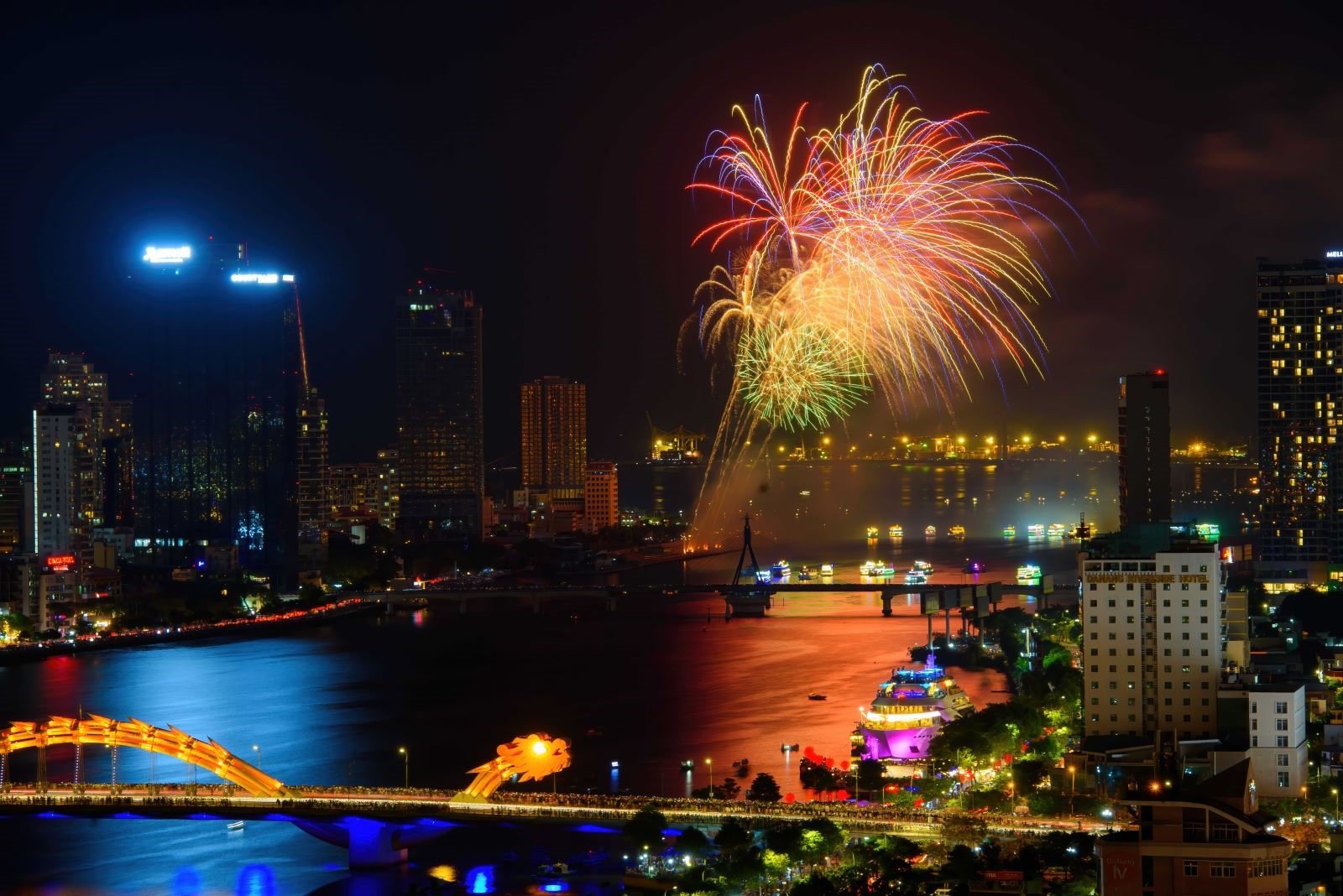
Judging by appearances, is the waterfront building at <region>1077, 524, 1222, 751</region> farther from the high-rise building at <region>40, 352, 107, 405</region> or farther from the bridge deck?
the high-rise building at <region>40, 352, 107, 405</region>

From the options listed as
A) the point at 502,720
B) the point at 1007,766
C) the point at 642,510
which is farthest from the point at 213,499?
the point at 1007,766

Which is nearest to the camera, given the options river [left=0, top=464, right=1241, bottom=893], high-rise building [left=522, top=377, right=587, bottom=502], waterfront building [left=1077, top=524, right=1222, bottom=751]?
river [left=0, top=464, right=1241, bottom=893]

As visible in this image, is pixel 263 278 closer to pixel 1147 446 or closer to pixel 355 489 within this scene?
pixel 355 489

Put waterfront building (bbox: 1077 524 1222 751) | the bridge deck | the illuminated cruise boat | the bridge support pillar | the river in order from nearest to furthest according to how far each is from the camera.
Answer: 1. the bridge deck
2. the river
3. waterfront building (bbox: 1077 524 1222 751)
4. the illuminated cruise boat
5. the bridge support pillar

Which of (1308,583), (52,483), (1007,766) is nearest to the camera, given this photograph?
(1007,766)

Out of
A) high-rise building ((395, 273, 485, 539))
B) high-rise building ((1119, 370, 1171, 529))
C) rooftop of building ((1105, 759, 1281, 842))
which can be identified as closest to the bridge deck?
rooftop of building ((1105, 759, 1281, 842))

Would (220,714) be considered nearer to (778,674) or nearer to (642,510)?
(778,674)

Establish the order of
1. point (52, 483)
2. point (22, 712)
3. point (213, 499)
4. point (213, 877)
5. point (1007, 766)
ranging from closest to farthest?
point (213, 877) → point (1007, 766) → point (22, 712) → point (52, 483) → point (213, 499)
